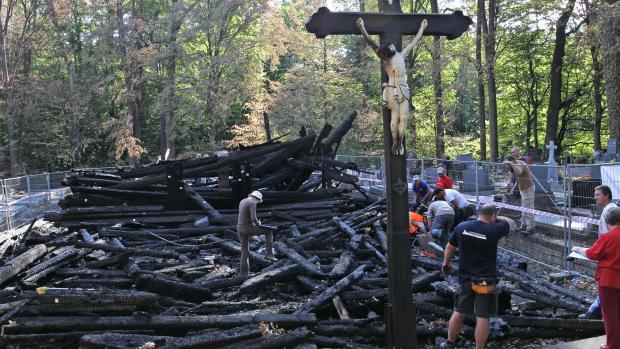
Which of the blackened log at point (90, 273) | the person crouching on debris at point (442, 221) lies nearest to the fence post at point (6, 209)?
the blackened log at point (90, 273)

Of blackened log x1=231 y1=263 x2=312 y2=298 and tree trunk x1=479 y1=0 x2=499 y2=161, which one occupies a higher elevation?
tree trunk x1=479 y1=0 x2=499 y2=161

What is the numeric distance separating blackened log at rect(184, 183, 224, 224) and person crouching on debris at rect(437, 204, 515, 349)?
9668 millimetres

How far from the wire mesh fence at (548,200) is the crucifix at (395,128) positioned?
711 cm

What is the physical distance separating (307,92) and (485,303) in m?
30.7

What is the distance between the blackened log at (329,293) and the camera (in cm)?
743

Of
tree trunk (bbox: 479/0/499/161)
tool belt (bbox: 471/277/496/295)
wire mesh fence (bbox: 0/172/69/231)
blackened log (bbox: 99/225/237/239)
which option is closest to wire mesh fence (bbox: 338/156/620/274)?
tool belt (bbox: 471/277/496/295)

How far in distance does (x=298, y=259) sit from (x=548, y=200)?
8006mm

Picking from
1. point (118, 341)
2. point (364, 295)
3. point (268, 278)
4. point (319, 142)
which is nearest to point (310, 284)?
point (268, 278)

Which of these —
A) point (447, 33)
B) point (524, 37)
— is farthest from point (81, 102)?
point (447, 33)

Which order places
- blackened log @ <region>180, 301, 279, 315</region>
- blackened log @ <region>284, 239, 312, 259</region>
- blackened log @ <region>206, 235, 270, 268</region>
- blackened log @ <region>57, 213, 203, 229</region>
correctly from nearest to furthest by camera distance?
blackened log @ <region>180, 301, 279, 315</region>
blackened log @ <region>206, 235, 270, 268</region>
blackened log @ <region>284, 239, 312, 259</region>
blackened log @ <region>57, 213, 203, 229</region>

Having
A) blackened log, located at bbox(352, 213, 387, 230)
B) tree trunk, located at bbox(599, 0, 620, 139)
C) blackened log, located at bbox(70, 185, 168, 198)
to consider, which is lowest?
blackened log, located at bbox(352, 213, 387, 230)

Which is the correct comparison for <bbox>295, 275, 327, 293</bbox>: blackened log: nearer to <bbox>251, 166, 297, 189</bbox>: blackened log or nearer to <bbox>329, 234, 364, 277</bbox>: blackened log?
<bbox>329, 234, 364, 277</bbox>: blackened log

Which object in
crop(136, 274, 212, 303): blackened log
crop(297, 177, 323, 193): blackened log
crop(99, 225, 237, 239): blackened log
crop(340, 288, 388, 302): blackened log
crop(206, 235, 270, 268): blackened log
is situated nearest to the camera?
crop(340, 288, 388, 302): blackened log

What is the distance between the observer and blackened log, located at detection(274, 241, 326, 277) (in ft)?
30.4
